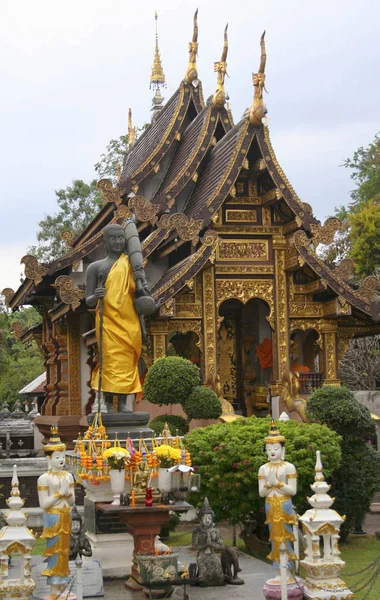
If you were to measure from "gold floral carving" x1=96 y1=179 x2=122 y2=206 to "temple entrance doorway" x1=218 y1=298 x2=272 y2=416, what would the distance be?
3.26 meters

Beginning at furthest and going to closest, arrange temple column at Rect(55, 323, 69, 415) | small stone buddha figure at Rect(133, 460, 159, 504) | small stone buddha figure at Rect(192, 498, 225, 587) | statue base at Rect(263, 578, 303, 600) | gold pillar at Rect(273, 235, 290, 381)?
temple column at Rect(55, 323, 69, 415) < gold pillar at Rect(273, 235, 290, 381) < small stone buddha figure at Rect(192, 498, 225, 587) < small stone buddha figure at Rect(133, 460, 159, 504) < statue base at Rect(263, 578, 303, 600)

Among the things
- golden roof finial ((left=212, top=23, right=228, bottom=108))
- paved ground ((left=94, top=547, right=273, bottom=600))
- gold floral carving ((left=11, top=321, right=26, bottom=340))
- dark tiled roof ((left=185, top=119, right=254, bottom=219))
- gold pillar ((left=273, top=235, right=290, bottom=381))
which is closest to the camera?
paved ground ((left=94, top=547, right=273, bottom=600))

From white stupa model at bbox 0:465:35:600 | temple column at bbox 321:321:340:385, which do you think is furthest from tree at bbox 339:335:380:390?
white stupa model at bbox 0:465:35:600

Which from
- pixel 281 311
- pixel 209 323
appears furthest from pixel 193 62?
pixel 209 323

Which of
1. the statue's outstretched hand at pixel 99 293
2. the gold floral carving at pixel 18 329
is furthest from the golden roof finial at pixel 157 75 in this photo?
the statue's outstretched hand at pixel 99 293

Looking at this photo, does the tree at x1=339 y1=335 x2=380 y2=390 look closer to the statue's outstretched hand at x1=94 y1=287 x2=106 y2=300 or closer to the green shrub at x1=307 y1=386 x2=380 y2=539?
the green shrub at x1=307 y1=386 x2=380 y2=539

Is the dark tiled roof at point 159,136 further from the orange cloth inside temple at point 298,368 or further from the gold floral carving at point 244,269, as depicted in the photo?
the orange cloth inside temple at point 298,368

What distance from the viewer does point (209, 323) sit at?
1889cm

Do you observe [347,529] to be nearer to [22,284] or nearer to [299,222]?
[299,222]

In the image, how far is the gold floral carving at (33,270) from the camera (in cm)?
2003

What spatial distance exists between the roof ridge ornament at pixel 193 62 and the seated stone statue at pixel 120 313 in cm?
1235

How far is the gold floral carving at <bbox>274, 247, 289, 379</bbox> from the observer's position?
63.5ft

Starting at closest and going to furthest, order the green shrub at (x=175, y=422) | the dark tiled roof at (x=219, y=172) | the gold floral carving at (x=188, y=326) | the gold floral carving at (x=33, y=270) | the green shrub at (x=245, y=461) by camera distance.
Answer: the green shrub at (x=245, y=461) < the green shrub at (x=175, y=422) < the gold floral carving at (x=188, y=326) < the dark tiled roof at (x=219, y=172) < the gold floral carving at (x=33, y=270)

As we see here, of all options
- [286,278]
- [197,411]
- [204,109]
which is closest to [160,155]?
[204,109]
